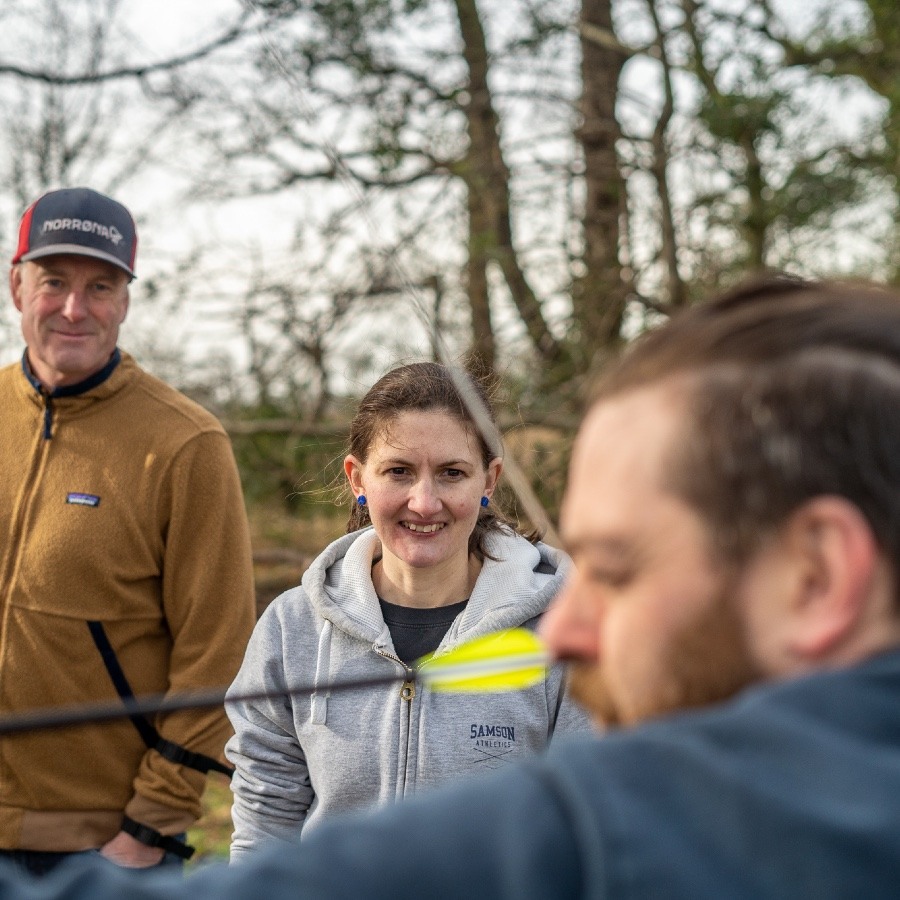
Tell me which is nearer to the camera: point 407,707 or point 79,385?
point 407,707

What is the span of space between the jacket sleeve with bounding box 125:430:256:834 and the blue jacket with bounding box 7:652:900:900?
7.49 feet

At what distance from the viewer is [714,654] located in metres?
0.87

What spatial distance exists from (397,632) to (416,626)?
0.04m

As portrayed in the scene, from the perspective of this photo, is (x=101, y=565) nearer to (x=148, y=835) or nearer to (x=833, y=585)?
(x=148, y=835)

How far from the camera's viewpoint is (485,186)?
24.6ft

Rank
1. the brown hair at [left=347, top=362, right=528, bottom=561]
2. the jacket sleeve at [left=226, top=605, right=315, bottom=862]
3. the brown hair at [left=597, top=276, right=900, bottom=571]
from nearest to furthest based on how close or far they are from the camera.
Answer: the brown hair at [left=597, top=276, right=900, bottom=571] → the jacket sleeve at [left=226, top=605, right=315, bottom=862] → the brown hair at [left=347, top=362, right=528, bottom=561]

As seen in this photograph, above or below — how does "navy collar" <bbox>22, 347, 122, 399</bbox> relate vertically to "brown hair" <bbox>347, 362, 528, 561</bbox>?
above

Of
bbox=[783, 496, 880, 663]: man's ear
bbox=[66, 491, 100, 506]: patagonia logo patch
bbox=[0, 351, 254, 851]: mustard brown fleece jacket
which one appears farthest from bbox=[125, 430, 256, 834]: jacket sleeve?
bbox=[783, 496, 880, 663]: man's ear

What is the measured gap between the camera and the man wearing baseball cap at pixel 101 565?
2.96m

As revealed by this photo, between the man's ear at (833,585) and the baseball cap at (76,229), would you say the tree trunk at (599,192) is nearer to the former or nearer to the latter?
the baseball cap at (76,229)

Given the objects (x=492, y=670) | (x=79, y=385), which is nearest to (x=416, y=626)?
(x=79, y=385)

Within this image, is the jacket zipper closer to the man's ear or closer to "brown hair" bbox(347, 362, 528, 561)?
"brown hair" bbox(347, 362, 528, 561)

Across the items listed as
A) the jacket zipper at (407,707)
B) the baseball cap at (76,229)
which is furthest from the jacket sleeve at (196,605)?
the jacket zipper at (407,707)

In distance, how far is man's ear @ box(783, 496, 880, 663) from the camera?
824 mm
